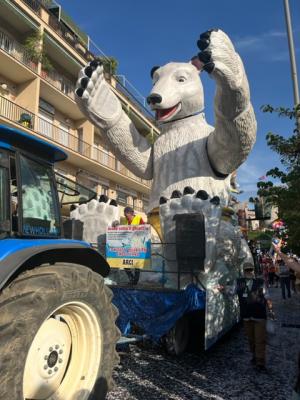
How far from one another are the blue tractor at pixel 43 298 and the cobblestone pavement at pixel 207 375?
2.98ft

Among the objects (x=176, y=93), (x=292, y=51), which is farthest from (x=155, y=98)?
(x=292, y=51)

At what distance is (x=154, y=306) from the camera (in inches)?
191

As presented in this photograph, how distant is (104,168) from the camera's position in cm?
2127

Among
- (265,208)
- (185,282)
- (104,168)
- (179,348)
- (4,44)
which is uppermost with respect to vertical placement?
(4,44)

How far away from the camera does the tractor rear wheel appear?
2223mm

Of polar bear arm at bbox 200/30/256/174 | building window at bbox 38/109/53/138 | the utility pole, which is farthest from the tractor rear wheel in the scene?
building window at bbox 38/109/53/138

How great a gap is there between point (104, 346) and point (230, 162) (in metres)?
3.55

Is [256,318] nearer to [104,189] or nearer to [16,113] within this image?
[16,113]

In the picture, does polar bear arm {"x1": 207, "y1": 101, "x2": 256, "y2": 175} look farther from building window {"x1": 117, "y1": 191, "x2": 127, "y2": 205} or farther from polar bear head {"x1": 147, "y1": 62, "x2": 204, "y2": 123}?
→ building window {"x1": 117, "y1": 191, "x2": 127, "y2": 205}

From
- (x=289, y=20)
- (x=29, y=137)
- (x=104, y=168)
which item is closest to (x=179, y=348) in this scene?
(x=29, y=137)

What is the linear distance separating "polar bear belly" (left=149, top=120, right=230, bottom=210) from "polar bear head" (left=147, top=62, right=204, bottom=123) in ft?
1.01

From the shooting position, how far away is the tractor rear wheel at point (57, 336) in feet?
7.29

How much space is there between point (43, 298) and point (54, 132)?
16.8 meters

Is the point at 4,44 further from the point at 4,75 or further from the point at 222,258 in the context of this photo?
the point at 222,258
